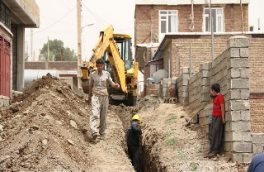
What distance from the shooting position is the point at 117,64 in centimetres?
1653

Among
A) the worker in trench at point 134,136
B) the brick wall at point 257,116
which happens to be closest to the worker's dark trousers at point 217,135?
the worker in trench at point 134,136

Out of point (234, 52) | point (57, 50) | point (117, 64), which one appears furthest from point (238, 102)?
point (57, 50)

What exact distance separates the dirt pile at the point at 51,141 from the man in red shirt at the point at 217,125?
1.70 meters

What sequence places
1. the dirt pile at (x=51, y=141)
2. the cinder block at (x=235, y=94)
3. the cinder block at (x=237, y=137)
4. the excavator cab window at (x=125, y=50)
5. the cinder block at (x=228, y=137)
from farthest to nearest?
the excavator cab window at (x=125, y=50) < the cinder block at (x=235, y=94) < the cinder block at (x=228, y=137) < the cinder block at (x=237, y=137) < the dirt pile at (x=51, y=141)

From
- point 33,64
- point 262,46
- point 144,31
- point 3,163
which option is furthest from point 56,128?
point 33,64

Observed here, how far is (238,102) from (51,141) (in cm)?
348

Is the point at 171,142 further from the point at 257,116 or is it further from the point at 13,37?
the point at 13,37

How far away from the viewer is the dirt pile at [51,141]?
744cm

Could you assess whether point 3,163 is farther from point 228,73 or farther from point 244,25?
point 244,25

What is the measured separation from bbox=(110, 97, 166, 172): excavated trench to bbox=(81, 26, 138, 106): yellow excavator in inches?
24.4

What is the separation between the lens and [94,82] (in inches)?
405

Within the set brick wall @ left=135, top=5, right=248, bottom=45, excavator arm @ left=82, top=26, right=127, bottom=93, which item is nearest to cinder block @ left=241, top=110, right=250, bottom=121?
excavator arm @ left=82, top=26, right=127, bottom=93

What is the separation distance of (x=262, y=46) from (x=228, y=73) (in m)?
11.4

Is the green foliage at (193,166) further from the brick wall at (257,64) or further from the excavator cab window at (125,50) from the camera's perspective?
the excavator cab window at (125,50)
